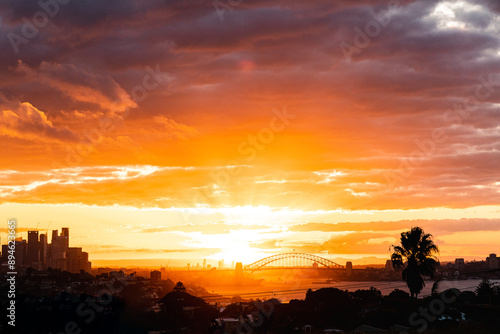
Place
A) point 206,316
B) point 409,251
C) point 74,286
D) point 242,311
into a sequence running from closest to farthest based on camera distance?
1. point 409,251
2. point 206,316
3. point 242,311
4. point 74,286

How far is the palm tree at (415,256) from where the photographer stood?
6712 centimetres

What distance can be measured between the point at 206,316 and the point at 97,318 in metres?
17.1

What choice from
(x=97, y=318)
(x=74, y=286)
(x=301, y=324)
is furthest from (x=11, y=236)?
(x=74, y=286)

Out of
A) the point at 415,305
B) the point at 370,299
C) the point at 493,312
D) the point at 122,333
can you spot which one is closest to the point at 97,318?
the point at 122,333

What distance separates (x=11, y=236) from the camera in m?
67.7

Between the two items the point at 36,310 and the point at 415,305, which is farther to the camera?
the point at 36,310

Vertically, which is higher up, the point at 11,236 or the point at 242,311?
the point at 11,236

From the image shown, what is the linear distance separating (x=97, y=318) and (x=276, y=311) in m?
28.1

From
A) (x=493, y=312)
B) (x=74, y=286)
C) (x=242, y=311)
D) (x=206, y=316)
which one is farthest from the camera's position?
(x=74, y=286)

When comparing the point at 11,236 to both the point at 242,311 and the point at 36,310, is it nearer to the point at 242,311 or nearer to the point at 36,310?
the point at 36,310

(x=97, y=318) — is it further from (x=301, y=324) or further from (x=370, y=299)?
(x=370, y=299)

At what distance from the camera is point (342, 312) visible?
75.6 metres

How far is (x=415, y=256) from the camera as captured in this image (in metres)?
67.8

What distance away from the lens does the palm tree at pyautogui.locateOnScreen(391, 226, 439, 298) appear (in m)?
67.1
